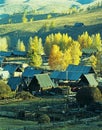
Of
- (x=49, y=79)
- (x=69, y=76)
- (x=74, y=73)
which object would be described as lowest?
(x=49, y=79)

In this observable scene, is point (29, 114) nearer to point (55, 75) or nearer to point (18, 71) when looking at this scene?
point (55, 75)

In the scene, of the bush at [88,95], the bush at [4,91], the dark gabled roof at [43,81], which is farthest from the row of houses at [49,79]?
the bush at [88,95]

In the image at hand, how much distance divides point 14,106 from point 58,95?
1657 centimetres

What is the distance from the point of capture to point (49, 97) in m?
81.2

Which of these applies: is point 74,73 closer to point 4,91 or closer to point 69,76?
point 69,76

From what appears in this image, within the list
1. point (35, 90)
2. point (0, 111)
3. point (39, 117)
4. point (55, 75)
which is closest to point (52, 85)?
point (35, 90)

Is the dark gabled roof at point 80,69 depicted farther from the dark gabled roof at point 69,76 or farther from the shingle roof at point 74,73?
the dark gabled roof at point 69,76

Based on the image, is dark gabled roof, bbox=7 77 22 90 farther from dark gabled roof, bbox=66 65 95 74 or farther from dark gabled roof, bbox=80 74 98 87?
dark gabled roof, bbox=66 65 95 74

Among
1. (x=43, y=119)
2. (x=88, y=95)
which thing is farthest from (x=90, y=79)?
(x=43, y=119)

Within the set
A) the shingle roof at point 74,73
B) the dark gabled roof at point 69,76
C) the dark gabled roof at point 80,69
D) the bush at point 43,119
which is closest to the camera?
the bush at point 43,119

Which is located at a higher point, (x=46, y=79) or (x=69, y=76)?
(x=69, y=76)

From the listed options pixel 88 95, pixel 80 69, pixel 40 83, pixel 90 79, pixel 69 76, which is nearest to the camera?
pixel 88 95

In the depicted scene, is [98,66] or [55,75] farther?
[98,66]

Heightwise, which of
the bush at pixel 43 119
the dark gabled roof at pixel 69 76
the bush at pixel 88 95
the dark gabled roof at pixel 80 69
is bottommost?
the bush at pixel 43 119
